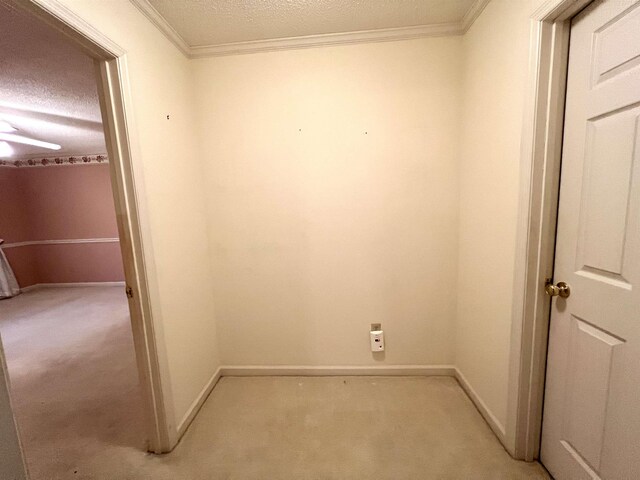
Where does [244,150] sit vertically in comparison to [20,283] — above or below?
above

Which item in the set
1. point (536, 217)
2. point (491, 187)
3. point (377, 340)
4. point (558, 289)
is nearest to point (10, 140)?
point (377, 340)

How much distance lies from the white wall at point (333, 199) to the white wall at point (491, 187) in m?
0.13

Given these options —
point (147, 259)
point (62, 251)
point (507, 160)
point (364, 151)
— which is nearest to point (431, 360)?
point (507, 160)

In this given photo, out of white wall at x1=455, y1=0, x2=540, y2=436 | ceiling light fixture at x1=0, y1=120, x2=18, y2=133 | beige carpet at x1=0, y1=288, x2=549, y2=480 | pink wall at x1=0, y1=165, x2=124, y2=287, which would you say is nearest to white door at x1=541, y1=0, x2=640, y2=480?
white wall at x1=455, y1=0, x2=540, y2=436

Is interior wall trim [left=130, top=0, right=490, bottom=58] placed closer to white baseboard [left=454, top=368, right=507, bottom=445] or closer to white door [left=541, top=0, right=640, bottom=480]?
white door [left=541, top=0, right=640, bottom=480]

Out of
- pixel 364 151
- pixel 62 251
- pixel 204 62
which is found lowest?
pixel 62 251

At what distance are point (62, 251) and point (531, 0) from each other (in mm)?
6710

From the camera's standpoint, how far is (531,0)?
111 cm

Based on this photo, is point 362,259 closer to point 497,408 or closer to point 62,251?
point 497,408

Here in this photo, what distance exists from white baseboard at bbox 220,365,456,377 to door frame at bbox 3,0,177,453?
64 centimetres

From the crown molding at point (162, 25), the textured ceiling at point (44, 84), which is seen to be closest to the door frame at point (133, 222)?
the textured ceiling at point (44, 84)

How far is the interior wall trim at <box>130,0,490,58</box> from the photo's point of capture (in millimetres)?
1639

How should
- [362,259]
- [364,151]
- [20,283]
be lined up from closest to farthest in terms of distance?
[364,151], [362,259], [20,283]

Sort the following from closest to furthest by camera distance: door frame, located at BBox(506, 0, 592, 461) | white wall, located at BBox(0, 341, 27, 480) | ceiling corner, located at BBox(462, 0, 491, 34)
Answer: white wall, located at BBox(0, 341, 27, 480), door frame, located at BBox(506, 0, 592, 461), ceiling corner, located at BBox(462, 0, 491, 34)
